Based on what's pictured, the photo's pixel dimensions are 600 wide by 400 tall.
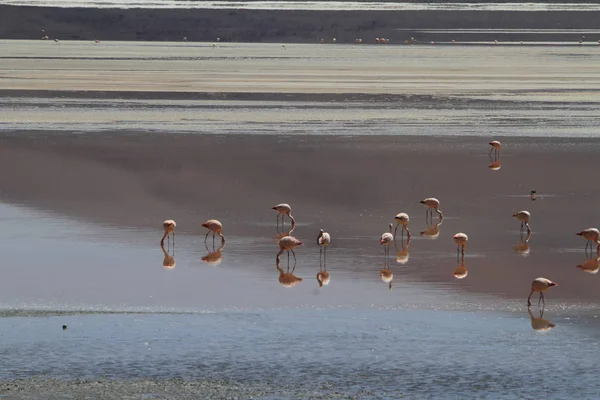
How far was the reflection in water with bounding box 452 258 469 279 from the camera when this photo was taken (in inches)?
618

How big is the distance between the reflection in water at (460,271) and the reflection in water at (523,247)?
1171mm

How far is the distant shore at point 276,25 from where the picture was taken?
96062mm

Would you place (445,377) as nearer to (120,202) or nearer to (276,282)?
(276,282)

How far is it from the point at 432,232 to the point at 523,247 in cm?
167

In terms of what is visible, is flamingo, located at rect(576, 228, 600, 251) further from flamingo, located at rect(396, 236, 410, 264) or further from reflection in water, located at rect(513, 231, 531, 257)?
flamingo, located at rect(396, 236, 410, 264)

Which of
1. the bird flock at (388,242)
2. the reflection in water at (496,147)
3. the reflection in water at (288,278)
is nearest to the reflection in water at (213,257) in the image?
the bird flock at (388,242)

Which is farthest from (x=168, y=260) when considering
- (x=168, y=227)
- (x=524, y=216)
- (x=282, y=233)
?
(x=524, y=216)

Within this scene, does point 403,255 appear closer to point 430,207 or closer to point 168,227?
point 430,207

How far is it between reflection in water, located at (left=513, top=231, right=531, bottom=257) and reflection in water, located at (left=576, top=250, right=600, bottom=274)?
0.83 metres

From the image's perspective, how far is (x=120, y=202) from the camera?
21.5m

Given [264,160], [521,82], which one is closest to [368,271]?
[264,160]

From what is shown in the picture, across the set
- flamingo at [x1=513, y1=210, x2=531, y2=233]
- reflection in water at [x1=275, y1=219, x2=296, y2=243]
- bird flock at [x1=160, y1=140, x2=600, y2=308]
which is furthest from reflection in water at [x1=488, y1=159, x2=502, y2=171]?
reflection in water at [x1=275, y1=219, x2=296, y2=243]

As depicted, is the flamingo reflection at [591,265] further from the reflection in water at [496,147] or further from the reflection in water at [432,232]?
the reflection in water at [496,147]

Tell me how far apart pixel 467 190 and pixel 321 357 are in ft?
38.4
